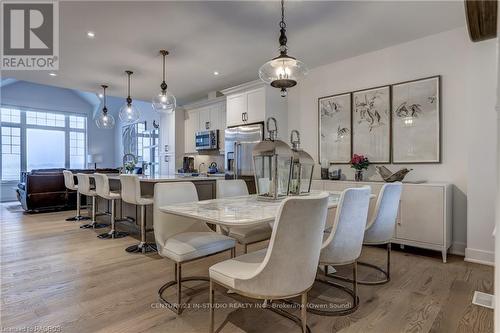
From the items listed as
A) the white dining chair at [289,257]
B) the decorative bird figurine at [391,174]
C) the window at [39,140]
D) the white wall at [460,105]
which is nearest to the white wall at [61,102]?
the window at [39,140]

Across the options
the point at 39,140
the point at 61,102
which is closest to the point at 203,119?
the point at 61,102

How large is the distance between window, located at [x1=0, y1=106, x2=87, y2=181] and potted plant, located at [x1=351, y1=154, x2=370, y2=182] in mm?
9759

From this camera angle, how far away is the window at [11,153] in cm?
836

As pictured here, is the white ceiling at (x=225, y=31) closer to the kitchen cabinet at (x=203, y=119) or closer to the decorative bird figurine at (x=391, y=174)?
the kitchen cabinet at (x=203, y=119)

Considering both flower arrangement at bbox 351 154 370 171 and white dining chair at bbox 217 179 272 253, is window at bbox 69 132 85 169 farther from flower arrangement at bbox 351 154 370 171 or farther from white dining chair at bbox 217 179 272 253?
flower arrangement at bbox 351 154 370 171

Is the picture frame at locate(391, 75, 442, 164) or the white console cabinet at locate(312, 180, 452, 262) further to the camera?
the picture frame at locate(391, 75, 442, 164)

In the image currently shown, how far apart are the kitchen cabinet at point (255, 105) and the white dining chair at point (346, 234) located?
3013 mm

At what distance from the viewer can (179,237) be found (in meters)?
2.27

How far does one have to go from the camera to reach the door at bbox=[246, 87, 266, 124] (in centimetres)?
477

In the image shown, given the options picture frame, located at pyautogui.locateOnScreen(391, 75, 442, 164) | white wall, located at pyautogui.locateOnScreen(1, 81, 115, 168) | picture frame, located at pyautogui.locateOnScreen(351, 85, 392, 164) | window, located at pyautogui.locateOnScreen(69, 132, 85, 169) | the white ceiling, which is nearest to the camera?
the white ceiling

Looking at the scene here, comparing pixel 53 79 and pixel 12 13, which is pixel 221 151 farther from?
pixel 12 13

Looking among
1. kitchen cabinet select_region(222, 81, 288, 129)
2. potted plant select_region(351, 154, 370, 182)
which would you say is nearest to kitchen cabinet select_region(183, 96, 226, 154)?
kitchen cabinet select_region(222, 81, 288, 129)

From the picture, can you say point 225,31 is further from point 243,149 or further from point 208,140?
point 208,140

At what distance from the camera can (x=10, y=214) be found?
19.8 feet
